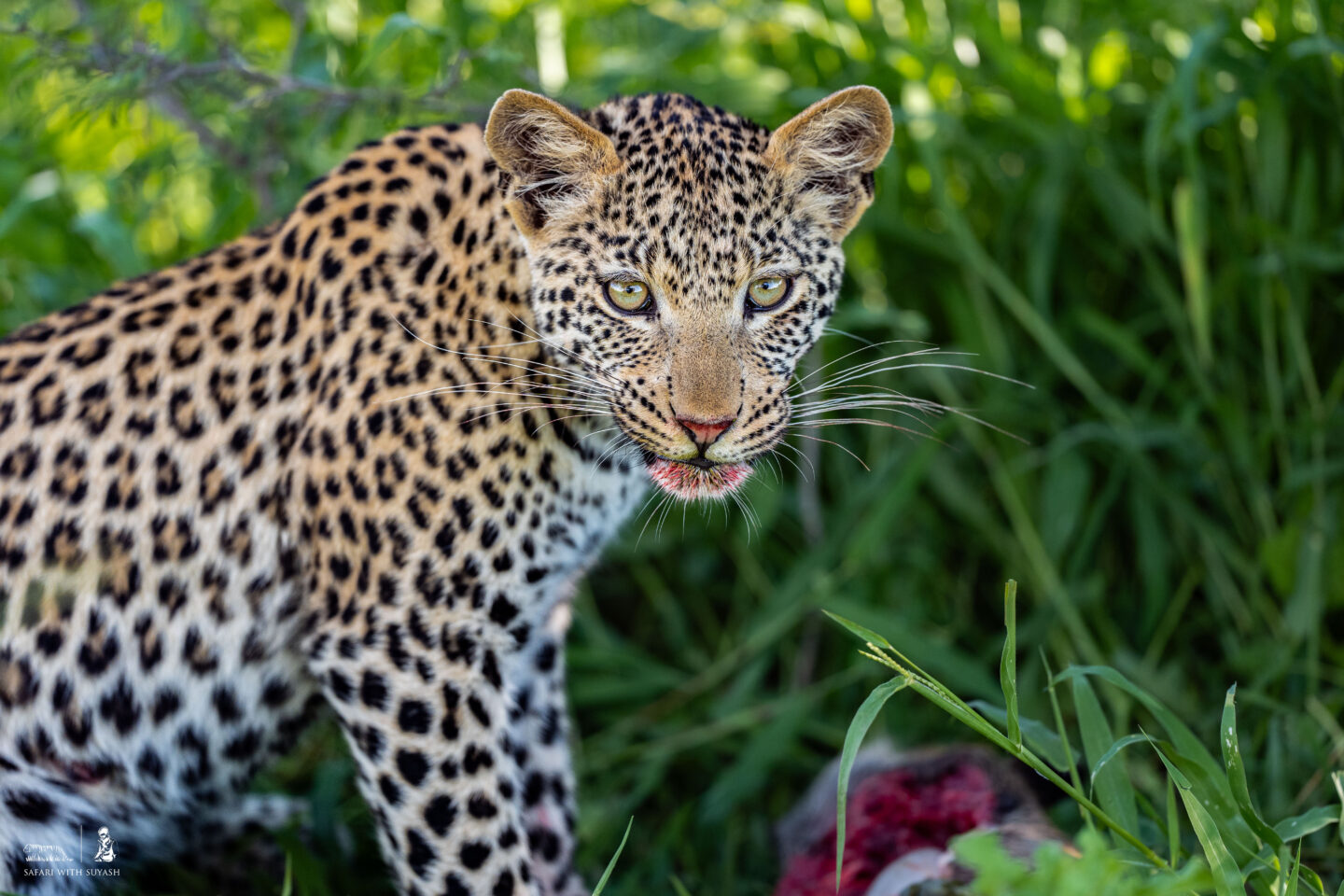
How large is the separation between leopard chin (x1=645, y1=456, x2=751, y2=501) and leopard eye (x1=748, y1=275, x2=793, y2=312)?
0.39 m

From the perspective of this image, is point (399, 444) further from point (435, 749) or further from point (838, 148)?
point (838, 148)

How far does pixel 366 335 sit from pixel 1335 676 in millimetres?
3292

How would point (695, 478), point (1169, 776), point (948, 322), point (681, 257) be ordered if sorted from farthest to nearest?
point (948, 322), point (695, 478), point (681, 257), point (1169, 776)

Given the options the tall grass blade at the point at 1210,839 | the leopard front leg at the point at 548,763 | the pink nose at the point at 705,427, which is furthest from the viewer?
the leopard front leg at the point at 548,763

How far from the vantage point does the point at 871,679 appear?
467 cm

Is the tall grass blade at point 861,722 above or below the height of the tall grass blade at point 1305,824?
above

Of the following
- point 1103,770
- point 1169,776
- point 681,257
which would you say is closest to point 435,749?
point 681,257

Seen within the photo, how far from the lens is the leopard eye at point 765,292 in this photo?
301 cm

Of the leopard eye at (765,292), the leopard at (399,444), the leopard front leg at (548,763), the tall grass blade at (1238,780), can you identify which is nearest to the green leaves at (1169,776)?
the tall grass blade at (1238,780)

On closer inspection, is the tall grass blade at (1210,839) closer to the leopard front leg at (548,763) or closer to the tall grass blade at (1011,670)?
the tall grass blade at (1011,670)

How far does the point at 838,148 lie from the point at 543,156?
0.73 m

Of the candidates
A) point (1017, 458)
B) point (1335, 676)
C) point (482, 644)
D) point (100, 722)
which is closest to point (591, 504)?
point (482, 644)

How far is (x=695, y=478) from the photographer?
301 centimetres

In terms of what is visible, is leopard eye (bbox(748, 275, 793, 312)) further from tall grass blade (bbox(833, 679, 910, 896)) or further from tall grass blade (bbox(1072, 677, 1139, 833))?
tall grass blade (bbox(1072, 677, 1139, 833))
